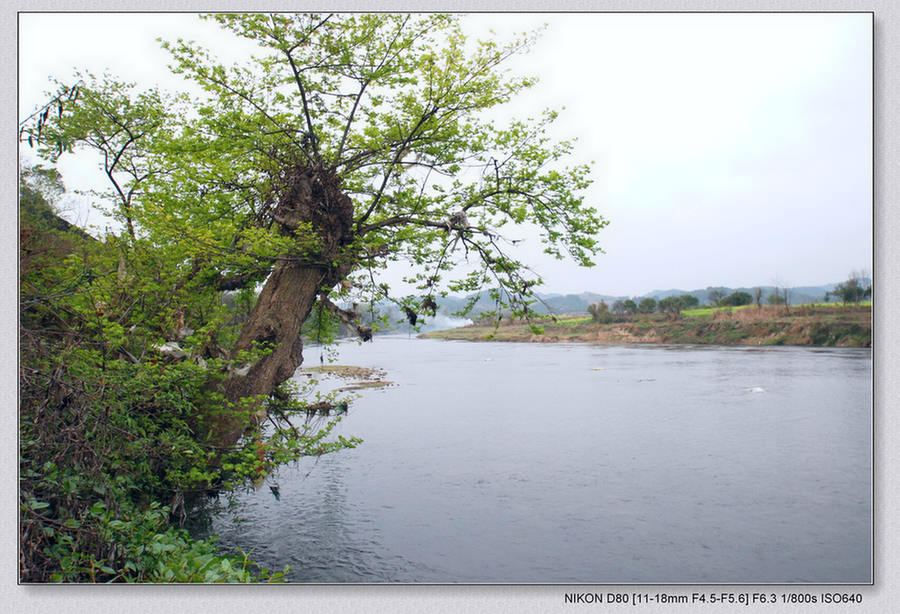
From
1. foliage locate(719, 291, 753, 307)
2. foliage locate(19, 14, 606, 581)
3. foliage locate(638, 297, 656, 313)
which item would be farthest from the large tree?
foliage locate(638, 297, 656, 313)

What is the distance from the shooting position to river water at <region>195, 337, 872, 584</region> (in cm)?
530

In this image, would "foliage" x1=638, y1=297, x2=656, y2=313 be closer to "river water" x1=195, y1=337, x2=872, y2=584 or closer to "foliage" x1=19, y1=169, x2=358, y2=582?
"river water" x1=195, y1=337, x2=872, y2=584

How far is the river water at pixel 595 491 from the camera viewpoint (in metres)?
5.30

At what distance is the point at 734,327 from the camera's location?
1038 centimetres

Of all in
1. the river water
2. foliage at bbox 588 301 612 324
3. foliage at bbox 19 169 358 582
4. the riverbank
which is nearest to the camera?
foliage at bbox 19 169 358 582

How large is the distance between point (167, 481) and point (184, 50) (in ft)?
10.8

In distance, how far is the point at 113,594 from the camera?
330 cm

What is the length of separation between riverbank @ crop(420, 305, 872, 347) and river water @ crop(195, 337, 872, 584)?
0.98 ft

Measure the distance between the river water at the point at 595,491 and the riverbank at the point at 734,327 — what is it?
0.98 feet

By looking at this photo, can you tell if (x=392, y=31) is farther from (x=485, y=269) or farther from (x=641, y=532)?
(x=641, y=532)

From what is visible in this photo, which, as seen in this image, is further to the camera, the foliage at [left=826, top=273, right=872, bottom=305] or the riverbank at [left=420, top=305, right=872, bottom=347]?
the riverbank at [left=420, top=305, right=872, bottom=347]

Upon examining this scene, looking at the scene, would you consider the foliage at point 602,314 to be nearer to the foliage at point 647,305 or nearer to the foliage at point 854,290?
the foliage at point 647,305

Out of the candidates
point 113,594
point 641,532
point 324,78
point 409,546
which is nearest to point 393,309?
point 324,78

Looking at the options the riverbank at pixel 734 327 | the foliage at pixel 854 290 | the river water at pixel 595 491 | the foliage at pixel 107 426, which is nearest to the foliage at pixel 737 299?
the riverbank at pixel 734 327
